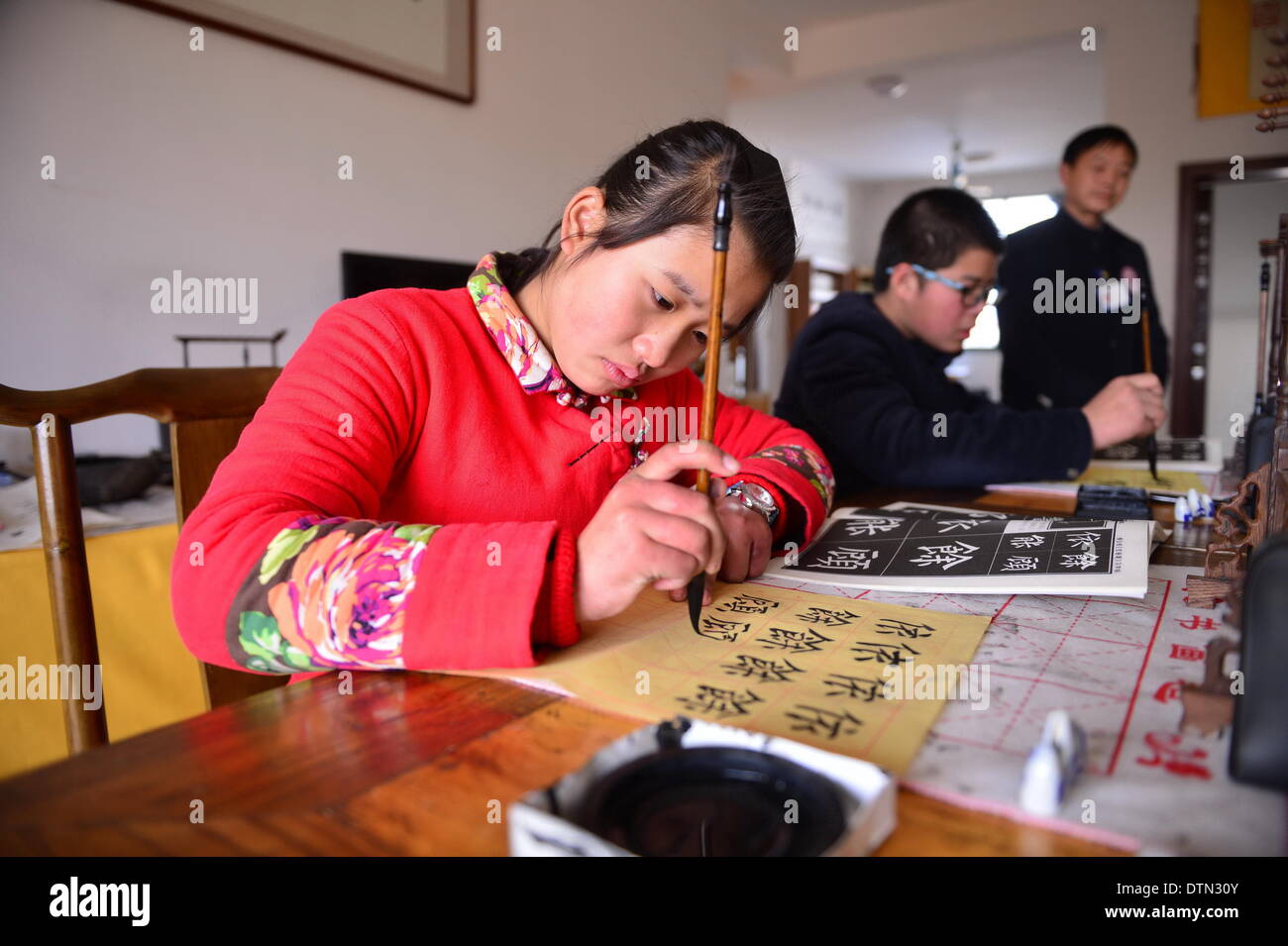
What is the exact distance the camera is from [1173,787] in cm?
40

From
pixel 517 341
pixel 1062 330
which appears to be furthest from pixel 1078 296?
pixel 517 341

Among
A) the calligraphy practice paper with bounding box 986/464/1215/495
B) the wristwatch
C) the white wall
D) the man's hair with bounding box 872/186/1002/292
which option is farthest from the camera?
the white wall

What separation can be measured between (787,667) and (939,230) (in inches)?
52.9

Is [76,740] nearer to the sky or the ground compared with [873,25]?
nearer to the ground

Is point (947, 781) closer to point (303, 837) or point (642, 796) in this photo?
point (642, 796)

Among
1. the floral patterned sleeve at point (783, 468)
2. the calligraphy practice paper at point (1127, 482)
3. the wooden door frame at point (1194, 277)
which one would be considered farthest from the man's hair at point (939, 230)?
the wooden door frame at point (1194, 277)

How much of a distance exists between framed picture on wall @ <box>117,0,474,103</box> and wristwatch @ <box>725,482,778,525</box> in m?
2.01

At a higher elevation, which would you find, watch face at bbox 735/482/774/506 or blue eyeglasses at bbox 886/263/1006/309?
blue eyeglasses at bbox 886/263/1006/309

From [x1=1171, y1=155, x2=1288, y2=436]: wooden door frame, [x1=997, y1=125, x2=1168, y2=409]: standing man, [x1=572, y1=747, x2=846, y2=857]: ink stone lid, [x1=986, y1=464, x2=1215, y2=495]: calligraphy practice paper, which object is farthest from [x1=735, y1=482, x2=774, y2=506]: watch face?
[x1=1171, y1=155, x2=1288, y2=436]: wooden door frame

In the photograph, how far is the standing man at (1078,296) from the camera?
2373 millimetres

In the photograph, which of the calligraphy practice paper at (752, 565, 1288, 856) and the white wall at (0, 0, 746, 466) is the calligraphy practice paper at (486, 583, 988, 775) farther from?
the white wall at (0, 0, 746, 466)

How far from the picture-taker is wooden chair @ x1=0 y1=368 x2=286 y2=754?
81 cm

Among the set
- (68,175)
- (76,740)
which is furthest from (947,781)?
(68,175)
